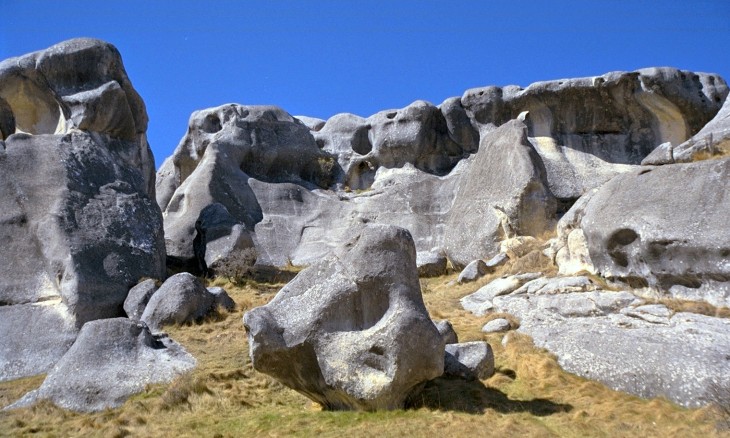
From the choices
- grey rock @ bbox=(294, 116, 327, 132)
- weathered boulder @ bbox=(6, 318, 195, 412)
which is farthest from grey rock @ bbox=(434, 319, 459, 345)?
grey rock @ bbox=(294, 116, 327, 132)

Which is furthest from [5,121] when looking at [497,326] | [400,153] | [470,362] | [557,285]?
[470,362]

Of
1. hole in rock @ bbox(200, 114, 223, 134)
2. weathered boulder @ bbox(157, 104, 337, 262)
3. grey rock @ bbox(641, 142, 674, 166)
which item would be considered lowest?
grey rock @ bbox(641, 142, 674, 166)

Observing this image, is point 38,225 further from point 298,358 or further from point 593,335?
point 593,335

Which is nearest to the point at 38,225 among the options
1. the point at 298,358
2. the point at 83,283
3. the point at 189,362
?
the point at 83,283

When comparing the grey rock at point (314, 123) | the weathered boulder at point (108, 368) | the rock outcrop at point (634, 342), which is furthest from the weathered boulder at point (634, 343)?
the grey rock at point (314, 123)

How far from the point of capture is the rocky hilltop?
5.93m

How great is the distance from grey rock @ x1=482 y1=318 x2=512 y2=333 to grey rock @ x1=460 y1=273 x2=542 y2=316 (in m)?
1.00

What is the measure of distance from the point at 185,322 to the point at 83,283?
181 cm

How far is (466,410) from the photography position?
5.82 metres

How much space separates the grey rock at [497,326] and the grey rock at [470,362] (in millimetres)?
1335

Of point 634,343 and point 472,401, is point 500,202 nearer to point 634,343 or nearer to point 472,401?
point 634,343

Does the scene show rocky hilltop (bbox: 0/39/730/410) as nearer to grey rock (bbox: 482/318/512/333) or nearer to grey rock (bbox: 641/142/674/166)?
grey rock (bbox: 641/142/674/166)

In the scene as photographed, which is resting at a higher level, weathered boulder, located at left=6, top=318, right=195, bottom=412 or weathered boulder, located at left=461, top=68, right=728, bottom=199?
weathered boulder, located at left=461, top=68, right=728, bottom=199

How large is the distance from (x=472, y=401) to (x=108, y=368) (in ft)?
11.8
